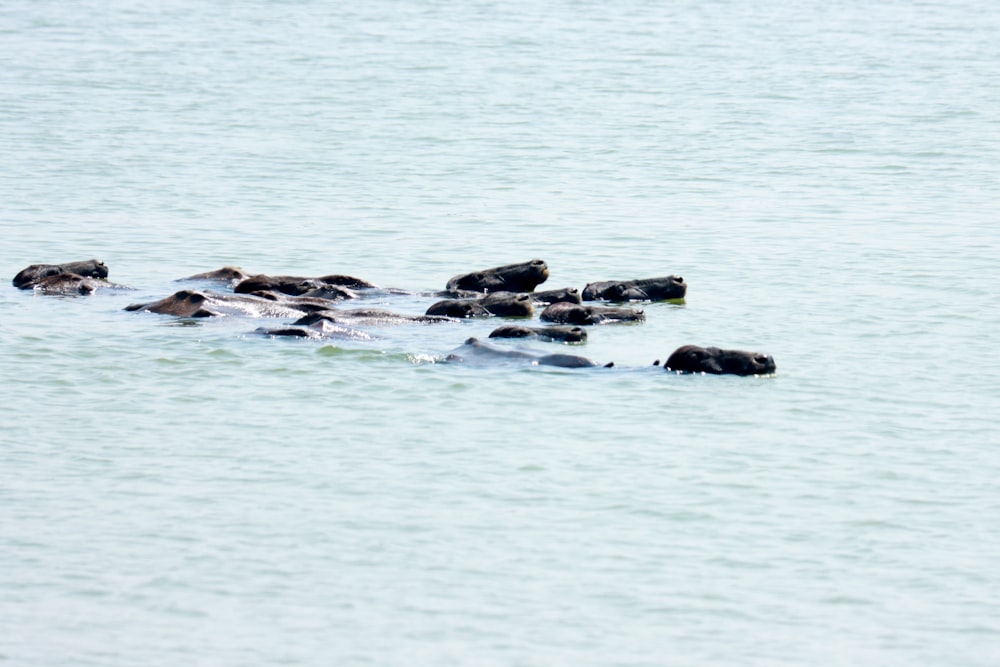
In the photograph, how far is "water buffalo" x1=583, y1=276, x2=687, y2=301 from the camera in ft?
67.6

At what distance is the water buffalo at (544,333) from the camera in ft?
59.4

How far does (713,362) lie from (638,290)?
12.5 feet

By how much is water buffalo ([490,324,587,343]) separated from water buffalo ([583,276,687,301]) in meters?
2.17

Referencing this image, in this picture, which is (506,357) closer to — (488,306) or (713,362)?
(713,362)

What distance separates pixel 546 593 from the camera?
1148 cm

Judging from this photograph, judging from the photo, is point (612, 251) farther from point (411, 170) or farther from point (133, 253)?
point (411, 170)

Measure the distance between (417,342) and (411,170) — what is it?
1466 centimetres

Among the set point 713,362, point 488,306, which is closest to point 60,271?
point 488,306

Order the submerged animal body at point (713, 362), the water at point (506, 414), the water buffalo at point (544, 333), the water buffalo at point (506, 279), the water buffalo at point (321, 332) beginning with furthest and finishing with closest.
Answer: the water buffalo at point (506, 279), the water buffalo at point (321, 332), the water buffalo at point (544, 333), the submerged animal body at point (713, 362), the water at point (506, 414)

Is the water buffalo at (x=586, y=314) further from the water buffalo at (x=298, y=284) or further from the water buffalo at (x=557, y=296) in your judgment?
the water buffalo at (x=298, y=284)

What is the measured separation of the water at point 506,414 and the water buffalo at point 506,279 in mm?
1033

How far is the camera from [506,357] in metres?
17.5

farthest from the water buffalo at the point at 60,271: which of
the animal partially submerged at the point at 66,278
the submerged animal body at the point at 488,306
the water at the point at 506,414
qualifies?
the submerged animal body at the point at 488,306

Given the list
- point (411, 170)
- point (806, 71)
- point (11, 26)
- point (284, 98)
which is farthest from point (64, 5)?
point (411, 170)
